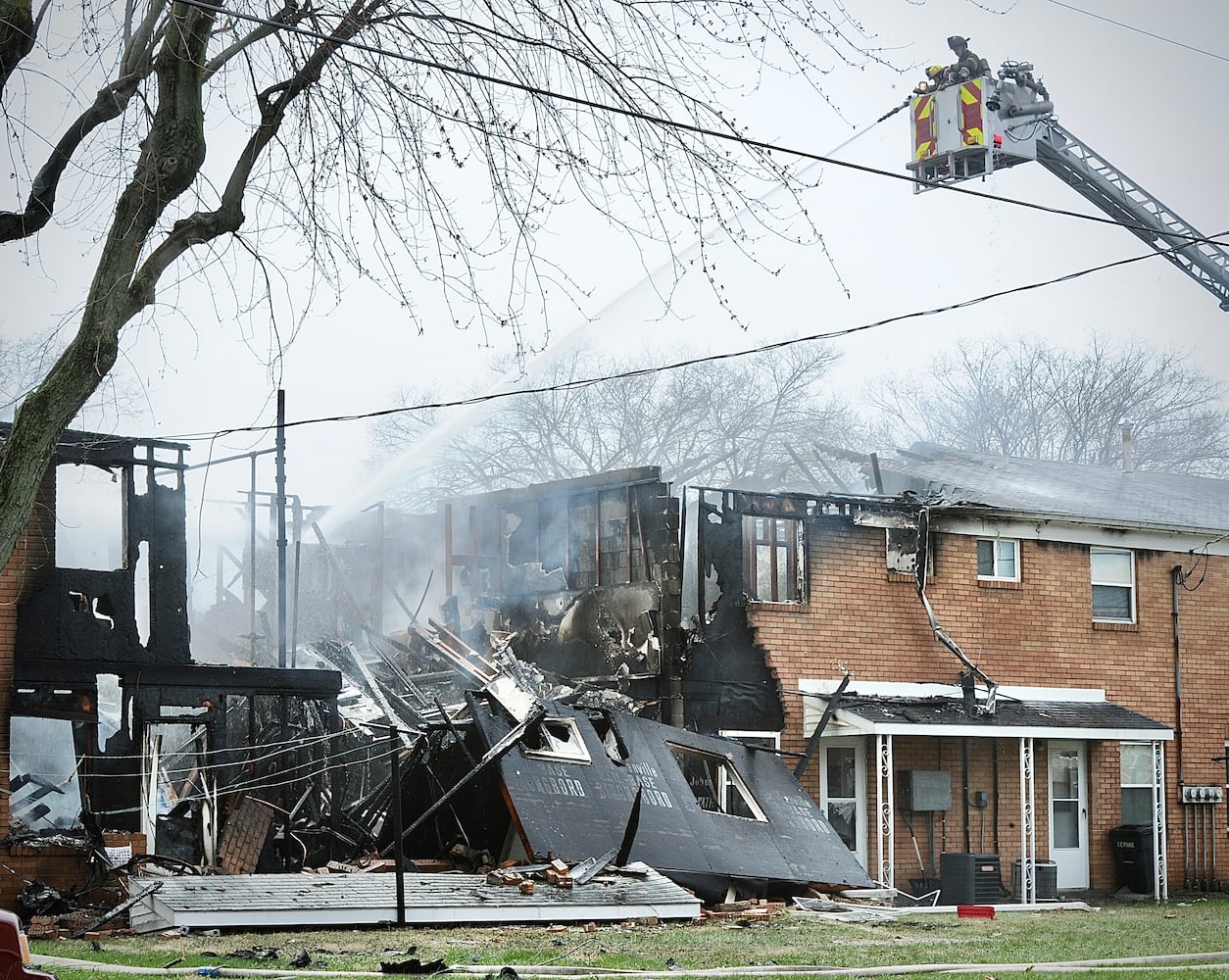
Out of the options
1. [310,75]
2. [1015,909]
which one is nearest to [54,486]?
[310,75]

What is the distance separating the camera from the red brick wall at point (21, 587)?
59.5 feet

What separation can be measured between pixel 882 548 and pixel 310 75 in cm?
1586

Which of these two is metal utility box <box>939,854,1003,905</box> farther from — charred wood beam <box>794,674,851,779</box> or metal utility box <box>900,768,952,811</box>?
charred wood beam <box>794,674,851,779</box>

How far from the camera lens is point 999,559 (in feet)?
82.4

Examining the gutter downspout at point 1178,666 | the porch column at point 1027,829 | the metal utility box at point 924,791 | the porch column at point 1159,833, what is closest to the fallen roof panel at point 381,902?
the metal utility box at point 924,791

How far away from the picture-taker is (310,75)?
9.76m

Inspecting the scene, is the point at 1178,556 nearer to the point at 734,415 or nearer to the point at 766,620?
the point at 766,620

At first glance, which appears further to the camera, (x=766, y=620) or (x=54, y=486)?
(x=766, y=620)

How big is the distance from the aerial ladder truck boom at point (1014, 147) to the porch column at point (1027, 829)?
7.61 m

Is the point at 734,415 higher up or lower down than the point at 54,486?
higher up

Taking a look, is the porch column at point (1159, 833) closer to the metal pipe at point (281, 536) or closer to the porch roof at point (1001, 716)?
the porch roof at point (1001, 716)

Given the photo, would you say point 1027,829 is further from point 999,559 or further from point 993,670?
→ point 999,559

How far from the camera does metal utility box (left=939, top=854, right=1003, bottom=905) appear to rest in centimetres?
2175

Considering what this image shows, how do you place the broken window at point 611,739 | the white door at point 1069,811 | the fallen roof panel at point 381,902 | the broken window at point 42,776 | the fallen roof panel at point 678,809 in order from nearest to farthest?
1. the fallen roof panel at point 381,902
2. the fallen roof panel at point 678,809
3. the broken window at point 611,739
4. the broken window at point 42,776
5. the white door at point 1069,811
